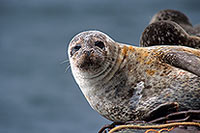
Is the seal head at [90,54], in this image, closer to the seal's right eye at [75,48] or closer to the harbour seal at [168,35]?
the seal's right eye at [75,48]

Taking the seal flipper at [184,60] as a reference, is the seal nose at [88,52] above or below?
above

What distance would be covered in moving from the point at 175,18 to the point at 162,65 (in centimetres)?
223

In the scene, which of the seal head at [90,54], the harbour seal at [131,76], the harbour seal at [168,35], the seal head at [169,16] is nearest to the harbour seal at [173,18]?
the seal head at [169,16]

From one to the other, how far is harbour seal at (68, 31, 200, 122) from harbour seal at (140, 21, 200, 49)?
2.57ft

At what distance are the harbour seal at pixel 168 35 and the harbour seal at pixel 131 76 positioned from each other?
2.57 ft

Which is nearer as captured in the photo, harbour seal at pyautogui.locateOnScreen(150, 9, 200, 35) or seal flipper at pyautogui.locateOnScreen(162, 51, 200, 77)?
seal flipper at pyautogui.locateOnScreen(162, 51, 200, 77)

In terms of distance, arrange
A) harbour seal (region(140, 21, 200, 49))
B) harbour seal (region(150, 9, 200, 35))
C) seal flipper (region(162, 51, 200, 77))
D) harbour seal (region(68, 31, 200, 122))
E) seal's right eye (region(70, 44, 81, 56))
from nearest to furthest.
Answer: seal flipper (region(162, 51, 200, 77)) < harbour seal (region(68, 31, 200, 122)) < seal's right eye (region(70, 44, 81, 56)) < harbour seal (region(140, 21, 200, 49)) < harbour seal (region(150, 9, 200, 35))

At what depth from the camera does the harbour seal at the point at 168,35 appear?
360 centimetres

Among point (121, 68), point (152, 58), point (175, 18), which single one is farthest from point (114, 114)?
point (175, 18)

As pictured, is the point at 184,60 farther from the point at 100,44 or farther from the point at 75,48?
the point at 75,48

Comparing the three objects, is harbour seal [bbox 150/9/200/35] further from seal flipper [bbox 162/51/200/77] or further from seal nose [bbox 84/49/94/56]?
seal nose [bbox 84/49/94/56]

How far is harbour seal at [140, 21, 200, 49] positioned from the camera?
360cm

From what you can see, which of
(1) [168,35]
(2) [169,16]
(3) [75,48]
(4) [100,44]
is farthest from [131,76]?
(2) [169,16]

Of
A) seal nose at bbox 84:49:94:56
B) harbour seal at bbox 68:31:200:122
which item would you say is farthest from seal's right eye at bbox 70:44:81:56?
seal nose at bbox 84:49:94:56
